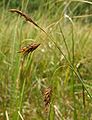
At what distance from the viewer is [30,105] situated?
1155mm

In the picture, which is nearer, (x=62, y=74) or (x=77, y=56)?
(x=62, y=74)

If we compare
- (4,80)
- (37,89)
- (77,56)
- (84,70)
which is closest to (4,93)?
(4,80)

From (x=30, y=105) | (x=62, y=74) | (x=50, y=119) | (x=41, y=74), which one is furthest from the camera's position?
(x=41, y=74)

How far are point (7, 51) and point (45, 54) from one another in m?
0.20

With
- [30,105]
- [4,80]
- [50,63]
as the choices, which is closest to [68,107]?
[30,105]

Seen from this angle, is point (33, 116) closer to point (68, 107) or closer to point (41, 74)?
point (68, 107)

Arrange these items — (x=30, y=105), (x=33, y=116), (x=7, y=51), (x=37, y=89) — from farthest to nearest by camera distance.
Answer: (x=7, y=51), (x=37, y=89), (x=30, y=105), (x=33, y=116)

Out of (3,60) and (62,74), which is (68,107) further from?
(3,60)

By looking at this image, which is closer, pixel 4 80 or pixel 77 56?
pixel 4 80

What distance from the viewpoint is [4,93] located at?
3.72ft

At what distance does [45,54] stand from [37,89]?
531mm

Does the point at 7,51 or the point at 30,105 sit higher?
the point at 7,51

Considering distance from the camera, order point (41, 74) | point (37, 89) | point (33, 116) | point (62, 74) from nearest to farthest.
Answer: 1. point (33, 116)
2. point (37, 89)
3. point (62, 74)
4. point (41, 74)

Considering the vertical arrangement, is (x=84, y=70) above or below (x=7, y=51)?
below
